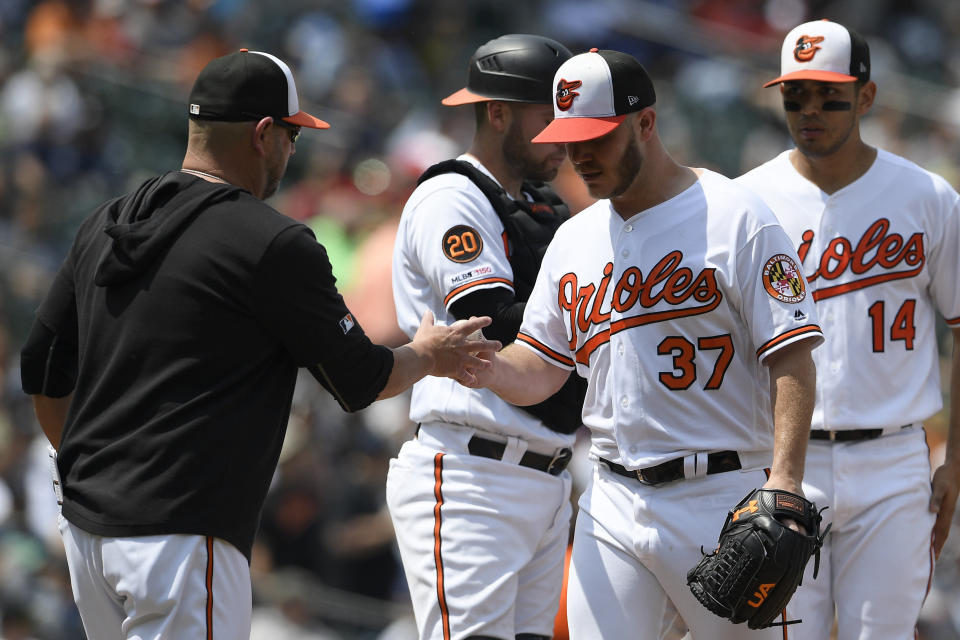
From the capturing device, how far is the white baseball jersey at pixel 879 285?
14.4 feet

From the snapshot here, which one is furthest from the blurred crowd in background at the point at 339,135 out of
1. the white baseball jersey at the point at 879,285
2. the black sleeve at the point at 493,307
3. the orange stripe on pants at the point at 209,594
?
the orange stripe on pants at the point at 209,594

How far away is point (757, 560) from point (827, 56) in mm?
1980

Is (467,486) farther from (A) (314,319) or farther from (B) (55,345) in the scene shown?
(B) (55,345)

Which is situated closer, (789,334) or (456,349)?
(789,334)

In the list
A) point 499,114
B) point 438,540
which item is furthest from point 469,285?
point 438,540

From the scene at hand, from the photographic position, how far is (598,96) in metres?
3.72

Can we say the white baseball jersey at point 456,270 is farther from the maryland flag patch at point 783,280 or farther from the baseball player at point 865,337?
the maryland flag patch at point 783,280

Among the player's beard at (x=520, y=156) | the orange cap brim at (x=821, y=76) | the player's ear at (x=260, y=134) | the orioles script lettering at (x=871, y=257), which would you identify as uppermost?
the orange cap brim at (x=821, y=76)

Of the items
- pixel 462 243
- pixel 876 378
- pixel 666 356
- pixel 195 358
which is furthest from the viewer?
pixel 462 243

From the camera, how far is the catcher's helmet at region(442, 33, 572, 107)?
4.79 meters

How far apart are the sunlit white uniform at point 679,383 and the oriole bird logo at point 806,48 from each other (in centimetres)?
95

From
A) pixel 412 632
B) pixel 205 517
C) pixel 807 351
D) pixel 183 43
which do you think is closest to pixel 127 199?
pixel 205 517

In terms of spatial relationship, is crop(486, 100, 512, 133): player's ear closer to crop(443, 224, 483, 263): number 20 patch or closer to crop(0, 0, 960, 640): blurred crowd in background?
crop(443, 224, 483, 263): number 20 patch

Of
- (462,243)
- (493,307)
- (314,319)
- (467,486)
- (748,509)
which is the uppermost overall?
(462,243)
